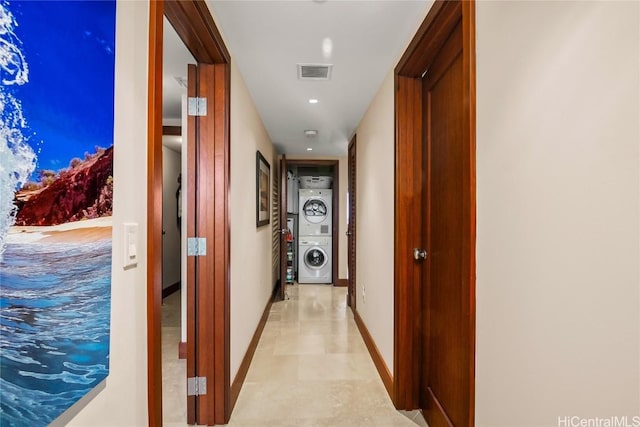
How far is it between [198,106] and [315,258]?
13.5 ft

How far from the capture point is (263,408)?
6.43 ft

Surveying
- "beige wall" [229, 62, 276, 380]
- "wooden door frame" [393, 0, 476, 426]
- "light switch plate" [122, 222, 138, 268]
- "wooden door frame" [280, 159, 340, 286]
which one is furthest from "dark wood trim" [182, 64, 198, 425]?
"wooden door frame" [280, 159, 340, 286]

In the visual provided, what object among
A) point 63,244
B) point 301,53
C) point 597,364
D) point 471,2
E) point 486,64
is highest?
point 301,53

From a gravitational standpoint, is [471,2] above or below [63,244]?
above

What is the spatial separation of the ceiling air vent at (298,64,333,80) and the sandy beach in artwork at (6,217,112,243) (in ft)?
5.84

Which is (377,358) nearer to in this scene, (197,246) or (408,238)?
(408,238)

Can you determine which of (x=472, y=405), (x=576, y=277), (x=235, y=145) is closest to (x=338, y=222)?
(x=235, y=145)

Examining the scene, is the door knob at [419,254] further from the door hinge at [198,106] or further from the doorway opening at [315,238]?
the doorway opening at [315,238]

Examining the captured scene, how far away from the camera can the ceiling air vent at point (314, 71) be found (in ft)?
6.93

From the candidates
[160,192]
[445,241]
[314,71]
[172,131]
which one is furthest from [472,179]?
[172,131]

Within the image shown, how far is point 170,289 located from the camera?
14.9 feet

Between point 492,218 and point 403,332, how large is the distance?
1171 mm

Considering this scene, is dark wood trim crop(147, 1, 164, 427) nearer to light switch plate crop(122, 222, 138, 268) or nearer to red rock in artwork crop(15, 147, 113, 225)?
light switch plate crop(122, 222, 138, 268)

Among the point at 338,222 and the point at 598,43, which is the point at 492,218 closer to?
the point at 598,43
